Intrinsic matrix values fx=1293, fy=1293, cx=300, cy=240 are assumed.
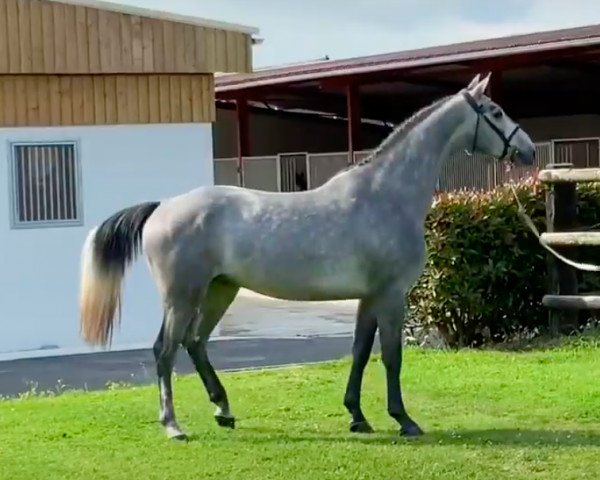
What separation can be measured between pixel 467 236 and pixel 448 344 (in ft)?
3.83

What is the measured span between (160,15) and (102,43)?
0.78 m

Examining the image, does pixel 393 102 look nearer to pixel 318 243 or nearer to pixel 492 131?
pixel 492 131

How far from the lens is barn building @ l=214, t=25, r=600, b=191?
2048 centimetres

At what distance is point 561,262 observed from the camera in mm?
12844

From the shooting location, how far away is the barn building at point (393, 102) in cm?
2048

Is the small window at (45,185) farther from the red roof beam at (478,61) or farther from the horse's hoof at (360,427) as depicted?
the horse's hoof at (360,427)

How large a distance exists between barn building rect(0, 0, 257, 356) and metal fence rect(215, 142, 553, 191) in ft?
9.45

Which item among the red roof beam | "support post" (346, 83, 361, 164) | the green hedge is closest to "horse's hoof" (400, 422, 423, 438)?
the green hedge

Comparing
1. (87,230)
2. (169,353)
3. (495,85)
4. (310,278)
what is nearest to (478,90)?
(310,278)

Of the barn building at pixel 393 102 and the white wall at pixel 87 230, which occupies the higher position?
the barn building at pixel 393 102

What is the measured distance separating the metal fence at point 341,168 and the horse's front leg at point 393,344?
8.70 meters

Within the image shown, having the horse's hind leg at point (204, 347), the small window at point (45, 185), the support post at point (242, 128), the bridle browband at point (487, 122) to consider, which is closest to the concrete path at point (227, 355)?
the small window at point (45, 185)

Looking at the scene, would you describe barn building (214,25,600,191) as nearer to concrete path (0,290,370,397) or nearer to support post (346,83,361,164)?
support post (346,83,361,164)

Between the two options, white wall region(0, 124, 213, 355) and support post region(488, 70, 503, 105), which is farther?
support post region(488, 70, 503, 105)
